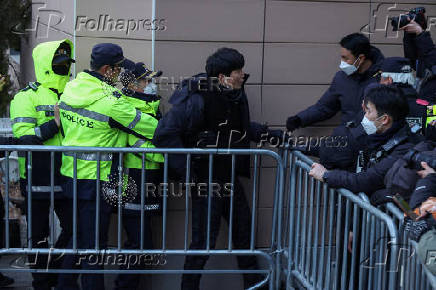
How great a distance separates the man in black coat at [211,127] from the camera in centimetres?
561

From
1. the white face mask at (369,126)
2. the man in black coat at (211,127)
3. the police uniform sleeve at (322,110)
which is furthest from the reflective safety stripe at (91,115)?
the white face mask at (369,126)

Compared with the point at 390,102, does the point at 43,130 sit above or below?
below

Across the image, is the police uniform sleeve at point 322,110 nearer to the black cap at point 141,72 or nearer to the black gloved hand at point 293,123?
the black gloved hand at point 293,123

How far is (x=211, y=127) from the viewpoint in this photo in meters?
5.66

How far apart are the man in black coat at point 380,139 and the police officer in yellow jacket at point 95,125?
1611 mm

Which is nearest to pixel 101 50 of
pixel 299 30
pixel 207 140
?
pixel 207 140

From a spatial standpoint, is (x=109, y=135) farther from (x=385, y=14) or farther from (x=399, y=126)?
(x=385, y=14)

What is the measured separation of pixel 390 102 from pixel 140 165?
2.01 metres

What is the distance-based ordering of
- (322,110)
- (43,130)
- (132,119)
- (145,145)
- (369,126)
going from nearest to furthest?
(369,126) → (132,119) → (145,145) → (43,130) → (322,110)

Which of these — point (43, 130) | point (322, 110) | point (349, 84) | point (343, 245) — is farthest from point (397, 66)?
point (43, 130)

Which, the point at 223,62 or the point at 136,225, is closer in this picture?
the point at 223,62

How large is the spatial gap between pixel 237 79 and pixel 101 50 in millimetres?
1038

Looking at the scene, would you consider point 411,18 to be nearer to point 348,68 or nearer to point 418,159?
point 348,68

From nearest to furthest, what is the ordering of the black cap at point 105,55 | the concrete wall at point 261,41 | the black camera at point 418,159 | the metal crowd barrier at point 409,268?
the metal crowd barrier at point 409,268
the black camera at point 418,159
the black cap at point 105,55
the concrete wall at point 261,41
